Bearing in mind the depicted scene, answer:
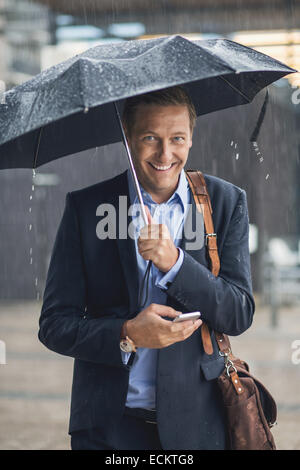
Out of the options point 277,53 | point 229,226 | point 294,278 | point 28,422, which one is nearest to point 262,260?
point 294,278

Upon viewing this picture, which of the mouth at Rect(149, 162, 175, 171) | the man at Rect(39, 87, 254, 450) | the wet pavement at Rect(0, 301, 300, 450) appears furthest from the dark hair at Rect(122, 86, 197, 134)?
the wet pavement at Rect(0, 301, 300, 450)

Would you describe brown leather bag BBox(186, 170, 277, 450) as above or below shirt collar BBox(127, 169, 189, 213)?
below

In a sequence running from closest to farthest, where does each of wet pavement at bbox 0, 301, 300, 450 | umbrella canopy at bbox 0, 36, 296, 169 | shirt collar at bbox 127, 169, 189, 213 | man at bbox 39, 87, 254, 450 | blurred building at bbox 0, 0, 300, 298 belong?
umbrella canopy at bbox 0, 36, 296, 169, man at bbox 39, 87, 254, 450, shirt collar at bbox 127, 169, 189, 213, wet pavement at bbox 0, 301, 300, 450, blurred building at bbox 0, 0, 300, 298

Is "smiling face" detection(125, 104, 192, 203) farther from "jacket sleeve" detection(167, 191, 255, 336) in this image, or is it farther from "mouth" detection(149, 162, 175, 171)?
"jacket sleeve" detection(167, 191, 255, 336)

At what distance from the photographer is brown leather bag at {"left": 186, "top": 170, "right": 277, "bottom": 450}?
80.4 inches

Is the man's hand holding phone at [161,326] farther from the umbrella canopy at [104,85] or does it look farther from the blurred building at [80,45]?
the blurred building at [80,45]

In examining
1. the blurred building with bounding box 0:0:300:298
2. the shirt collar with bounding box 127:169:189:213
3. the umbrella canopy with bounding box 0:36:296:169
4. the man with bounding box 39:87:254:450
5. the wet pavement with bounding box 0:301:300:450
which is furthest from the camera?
the blurred building with bounding box 0:0:300:298

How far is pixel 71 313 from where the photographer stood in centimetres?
208

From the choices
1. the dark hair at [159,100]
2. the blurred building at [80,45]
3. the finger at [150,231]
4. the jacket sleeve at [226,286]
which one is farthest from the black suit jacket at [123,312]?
the blurred building at [80,45]

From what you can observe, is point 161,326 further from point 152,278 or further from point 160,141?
point 160,141

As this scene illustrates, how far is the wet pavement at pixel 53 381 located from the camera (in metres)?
5.58

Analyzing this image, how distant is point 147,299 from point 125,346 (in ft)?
0.52

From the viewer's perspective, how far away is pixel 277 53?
14836 mm

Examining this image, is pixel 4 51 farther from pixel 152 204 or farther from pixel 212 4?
pixel 152 204
